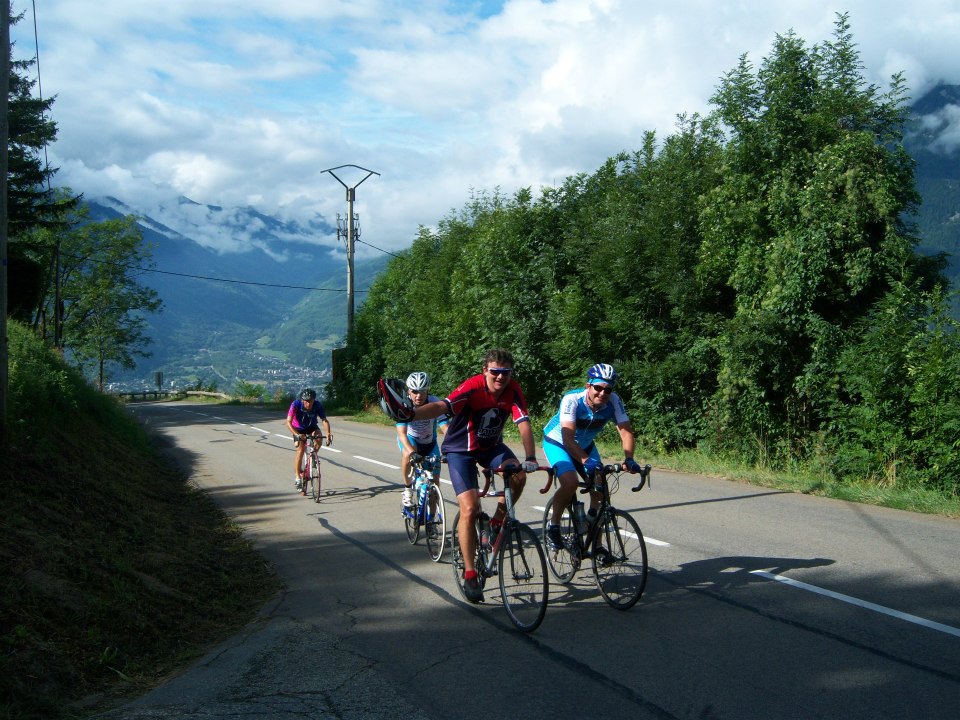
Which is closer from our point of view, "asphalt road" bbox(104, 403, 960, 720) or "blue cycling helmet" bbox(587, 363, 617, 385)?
"asphalt road" bbox(104, 403, 960, 720)

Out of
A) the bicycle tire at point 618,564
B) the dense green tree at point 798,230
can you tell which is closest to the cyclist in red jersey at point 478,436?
the bicycle tire at point 618,564

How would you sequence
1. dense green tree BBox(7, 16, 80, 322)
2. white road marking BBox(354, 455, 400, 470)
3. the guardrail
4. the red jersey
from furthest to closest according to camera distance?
the guardrail, dense green tree BBox(7, 16, 80, 322), white road marking BBox(354, 455, 400, 470), the red jersey

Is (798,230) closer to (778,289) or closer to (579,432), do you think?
(778,289)

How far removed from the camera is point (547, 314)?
22.6 m

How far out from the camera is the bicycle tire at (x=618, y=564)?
19.8ft

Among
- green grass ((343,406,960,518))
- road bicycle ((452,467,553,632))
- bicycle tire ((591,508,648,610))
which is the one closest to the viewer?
road bicycle ((452,467,553,632))

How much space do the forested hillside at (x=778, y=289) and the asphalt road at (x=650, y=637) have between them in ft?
13.3

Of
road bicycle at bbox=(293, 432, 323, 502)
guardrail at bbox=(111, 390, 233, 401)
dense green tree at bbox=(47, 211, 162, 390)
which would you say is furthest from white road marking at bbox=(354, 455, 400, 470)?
guardrail at bbox=(111, 390, 233, 401)

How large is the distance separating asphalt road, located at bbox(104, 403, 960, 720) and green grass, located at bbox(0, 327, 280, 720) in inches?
15.1

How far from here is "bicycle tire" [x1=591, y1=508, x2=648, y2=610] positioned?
19.8ft

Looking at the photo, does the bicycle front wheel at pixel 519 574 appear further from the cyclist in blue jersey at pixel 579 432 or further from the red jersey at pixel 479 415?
the red jersey at pixel 479 415

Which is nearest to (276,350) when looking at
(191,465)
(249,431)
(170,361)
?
(170,361)

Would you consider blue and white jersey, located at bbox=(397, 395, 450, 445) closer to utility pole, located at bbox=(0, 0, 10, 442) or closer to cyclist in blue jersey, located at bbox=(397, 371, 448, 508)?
cyclist in blue jersey, located at bbox=(397, 371, 448, 508)

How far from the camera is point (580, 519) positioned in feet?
20.6
